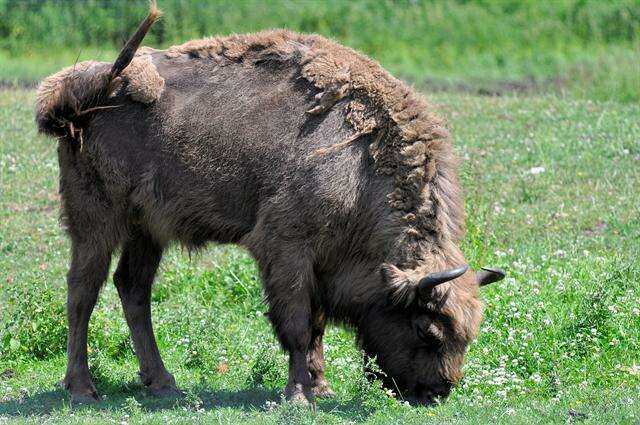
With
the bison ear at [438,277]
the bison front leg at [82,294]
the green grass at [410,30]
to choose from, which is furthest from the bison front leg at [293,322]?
the green grass at [410,30]

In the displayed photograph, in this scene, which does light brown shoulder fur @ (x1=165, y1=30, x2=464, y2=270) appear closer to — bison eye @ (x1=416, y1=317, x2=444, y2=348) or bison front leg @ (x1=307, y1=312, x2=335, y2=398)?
bison eye @ (x1=416, y1=317, x2=444, y2=348)

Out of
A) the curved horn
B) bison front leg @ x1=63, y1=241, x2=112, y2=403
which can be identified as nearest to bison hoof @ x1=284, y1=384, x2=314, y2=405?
the curved horn

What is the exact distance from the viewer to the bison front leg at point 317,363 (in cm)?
814

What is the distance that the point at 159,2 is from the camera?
1947 cm

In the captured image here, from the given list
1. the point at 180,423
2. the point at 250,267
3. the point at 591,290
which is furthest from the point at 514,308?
the point at 180,423

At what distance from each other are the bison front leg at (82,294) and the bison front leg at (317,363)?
159cm

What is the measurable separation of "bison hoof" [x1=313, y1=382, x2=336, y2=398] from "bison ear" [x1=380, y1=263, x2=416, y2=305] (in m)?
1.08

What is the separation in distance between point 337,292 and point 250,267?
2735 mm

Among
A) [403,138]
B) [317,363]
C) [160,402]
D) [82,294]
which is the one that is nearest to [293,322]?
[317,363]

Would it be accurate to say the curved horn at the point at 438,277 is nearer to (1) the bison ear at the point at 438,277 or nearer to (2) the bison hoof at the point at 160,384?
(1) the bison ear at the point at 438,277

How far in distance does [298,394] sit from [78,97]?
2670mm

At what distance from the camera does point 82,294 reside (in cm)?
818

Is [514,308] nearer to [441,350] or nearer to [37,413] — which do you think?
[441,350]

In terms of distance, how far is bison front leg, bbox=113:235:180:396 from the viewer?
8414 millimetres
